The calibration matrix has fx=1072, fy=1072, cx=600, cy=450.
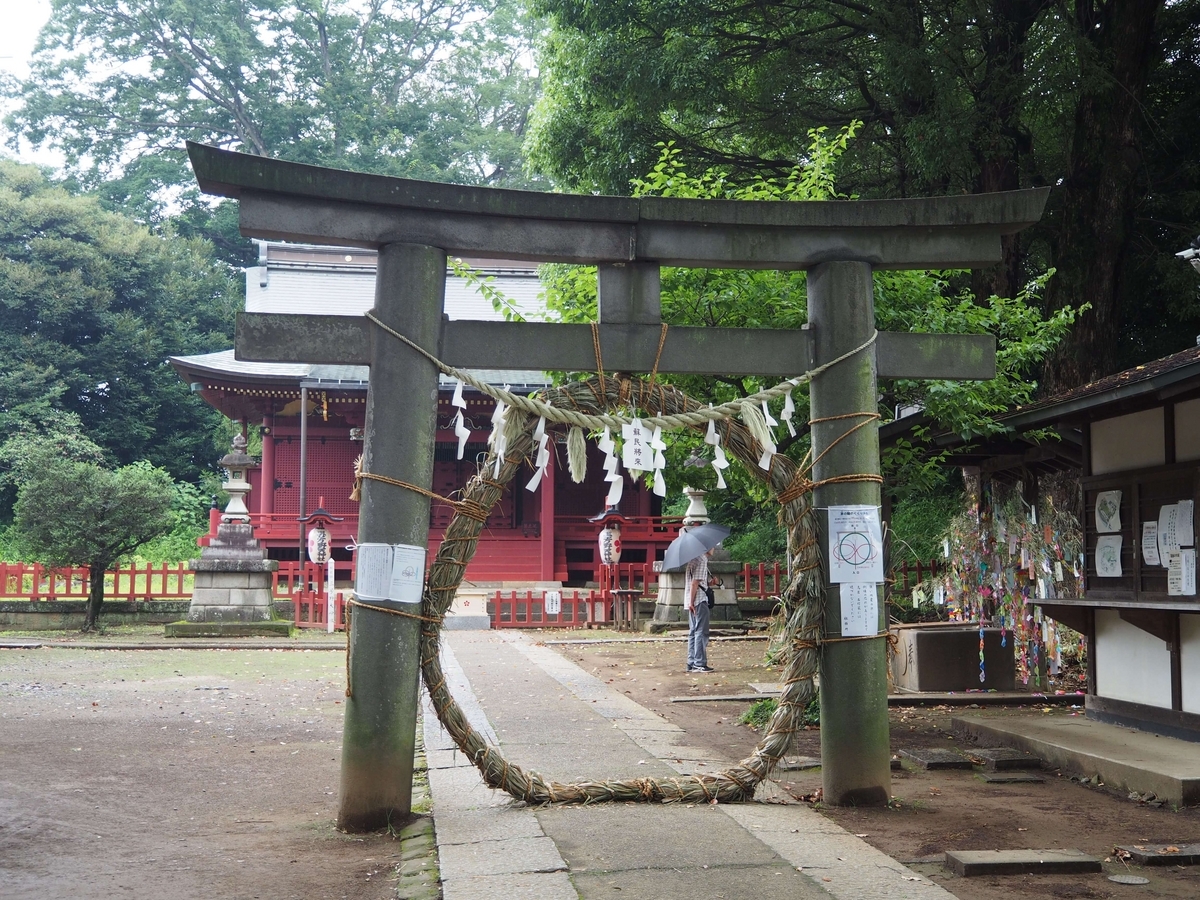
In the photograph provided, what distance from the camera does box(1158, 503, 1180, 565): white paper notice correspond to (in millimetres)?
7879

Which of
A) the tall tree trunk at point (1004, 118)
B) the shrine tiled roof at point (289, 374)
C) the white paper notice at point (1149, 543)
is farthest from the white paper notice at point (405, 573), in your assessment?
the shrine tiled roof at point (289, 374)

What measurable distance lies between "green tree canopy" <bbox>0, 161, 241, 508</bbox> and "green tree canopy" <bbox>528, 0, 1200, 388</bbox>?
854 inches

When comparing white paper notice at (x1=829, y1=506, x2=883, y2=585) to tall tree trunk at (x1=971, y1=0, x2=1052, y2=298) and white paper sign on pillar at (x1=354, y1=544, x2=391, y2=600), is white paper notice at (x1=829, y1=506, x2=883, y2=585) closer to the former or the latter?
white paper sign on pillar at (x1=354, y1=544, x2=391, y2=600)

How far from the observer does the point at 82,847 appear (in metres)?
5.40

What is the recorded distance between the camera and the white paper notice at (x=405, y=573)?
18.7 ft

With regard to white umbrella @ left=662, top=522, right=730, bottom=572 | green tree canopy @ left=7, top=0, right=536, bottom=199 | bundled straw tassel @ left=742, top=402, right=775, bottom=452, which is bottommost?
white umbrella @ left=662, top=522, right=730, bottom=572

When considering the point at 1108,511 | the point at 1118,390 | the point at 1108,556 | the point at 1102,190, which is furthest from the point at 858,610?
the point at 1102,190

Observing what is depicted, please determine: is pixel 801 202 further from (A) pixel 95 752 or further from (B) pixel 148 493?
(B) pixel 148 493

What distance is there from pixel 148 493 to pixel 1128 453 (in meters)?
15.7

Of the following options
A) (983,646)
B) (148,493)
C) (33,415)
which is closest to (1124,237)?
(983,646)

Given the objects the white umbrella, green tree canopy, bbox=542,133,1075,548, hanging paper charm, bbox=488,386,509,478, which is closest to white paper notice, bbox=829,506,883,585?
hanging paper charm, bbox=488,386,509,478

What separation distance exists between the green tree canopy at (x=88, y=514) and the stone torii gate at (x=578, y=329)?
14.2m

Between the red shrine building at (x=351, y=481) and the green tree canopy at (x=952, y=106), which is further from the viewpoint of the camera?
the red shrine building at (x=351, y=481)

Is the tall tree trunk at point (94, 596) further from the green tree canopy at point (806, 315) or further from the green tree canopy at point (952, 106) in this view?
the green tree canopy at point (806, 315)
